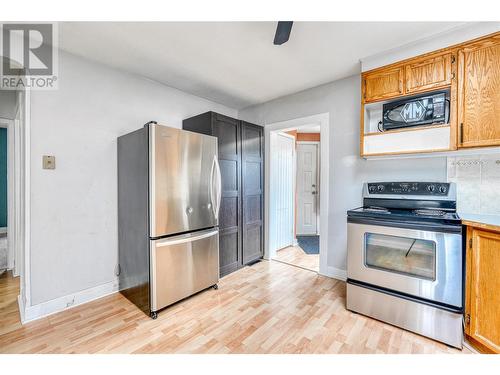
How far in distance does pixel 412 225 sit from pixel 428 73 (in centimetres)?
134

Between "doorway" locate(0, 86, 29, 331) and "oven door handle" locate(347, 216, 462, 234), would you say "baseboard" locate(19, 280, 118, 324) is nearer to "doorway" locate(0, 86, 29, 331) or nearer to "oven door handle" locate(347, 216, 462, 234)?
"doorway" locate(0, 86, 29, 331)

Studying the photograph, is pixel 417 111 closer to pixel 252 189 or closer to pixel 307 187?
pixel 252 189

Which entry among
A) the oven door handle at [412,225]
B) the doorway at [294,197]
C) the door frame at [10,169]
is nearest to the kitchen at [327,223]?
the oven door handle at [412,225]

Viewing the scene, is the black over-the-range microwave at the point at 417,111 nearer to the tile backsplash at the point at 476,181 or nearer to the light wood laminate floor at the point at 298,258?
the tile backsplash at the point at 476,181

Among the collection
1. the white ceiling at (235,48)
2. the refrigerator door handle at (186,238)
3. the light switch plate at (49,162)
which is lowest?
the refrigerator door handle at (186,238)

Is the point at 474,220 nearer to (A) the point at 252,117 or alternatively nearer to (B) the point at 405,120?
(B) the point at 405,120

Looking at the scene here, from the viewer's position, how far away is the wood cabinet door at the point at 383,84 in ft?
6.94

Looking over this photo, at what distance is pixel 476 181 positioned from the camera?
195 centimetres

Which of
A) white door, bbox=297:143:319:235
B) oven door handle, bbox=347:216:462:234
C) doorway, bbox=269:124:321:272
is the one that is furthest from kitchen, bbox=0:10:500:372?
white door, bbox=297:143:319:235

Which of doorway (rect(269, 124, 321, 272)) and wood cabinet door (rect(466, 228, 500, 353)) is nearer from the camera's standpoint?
wood cabinet door (rect(466, 228, 500, 353))

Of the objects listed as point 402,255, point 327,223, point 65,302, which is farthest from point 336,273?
point 65,302

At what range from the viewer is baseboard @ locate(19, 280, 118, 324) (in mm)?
1963

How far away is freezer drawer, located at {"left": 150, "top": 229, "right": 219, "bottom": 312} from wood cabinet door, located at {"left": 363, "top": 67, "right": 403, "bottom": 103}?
86.3 inches
